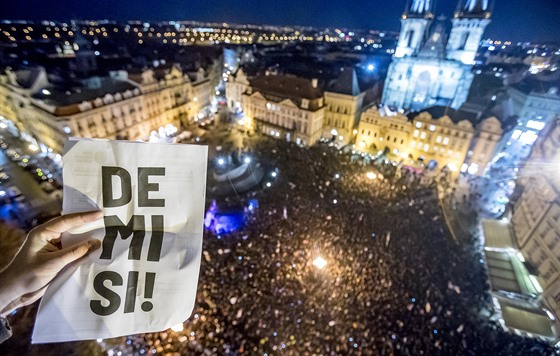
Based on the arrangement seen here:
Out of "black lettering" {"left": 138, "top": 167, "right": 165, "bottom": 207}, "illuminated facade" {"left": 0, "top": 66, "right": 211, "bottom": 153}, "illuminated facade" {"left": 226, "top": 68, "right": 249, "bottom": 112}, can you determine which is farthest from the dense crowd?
"illuminated facade" {"left": 226, "top": 68, "right": 249, "bottom": 112}

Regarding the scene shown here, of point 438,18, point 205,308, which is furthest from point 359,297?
point 438,18

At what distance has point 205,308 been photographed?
13617 mm

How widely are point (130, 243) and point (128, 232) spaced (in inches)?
5.3

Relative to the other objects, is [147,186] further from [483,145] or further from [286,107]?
[483,145]

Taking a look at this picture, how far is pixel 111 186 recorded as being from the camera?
2.92 metres

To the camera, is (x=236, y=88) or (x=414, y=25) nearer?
(x=414, y=25)

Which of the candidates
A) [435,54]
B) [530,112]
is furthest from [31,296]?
[530,112]

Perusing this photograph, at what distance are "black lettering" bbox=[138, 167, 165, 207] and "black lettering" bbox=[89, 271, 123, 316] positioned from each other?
91cm

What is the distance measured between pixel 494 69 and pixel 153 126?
260ft

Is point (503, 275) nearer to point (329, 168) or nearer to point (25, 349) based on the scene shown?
point (329, 168)

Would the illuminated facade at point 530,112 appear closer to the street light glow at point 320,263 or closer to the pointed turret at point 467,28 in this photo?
the pointed turret at point 467,28

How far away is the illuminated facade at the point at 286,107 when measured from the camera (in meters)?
36.1

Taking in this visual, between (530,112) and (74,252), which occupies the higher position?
(530,112)

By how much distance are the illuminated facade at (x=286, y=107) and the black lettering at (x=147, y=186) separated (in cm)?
3400
